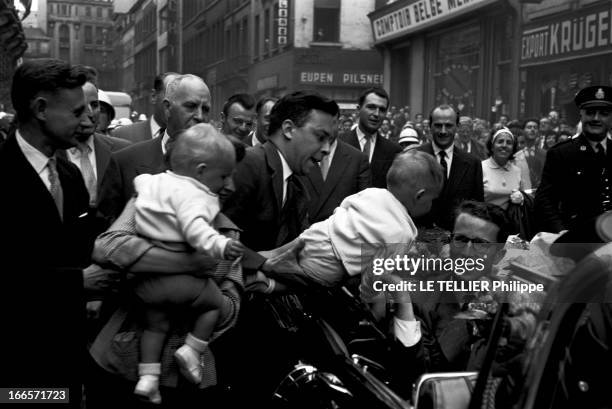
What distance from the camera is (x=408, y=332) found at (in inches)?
118

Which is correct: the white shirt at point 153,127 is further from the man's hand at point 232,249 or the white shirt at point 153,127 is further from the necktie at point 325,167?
the man's hand at point 232,249

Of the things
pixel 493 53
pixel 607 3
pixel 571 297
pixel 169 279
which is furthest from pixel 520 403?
pixel 493 53

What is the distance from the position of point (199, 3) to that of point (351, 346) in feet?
195

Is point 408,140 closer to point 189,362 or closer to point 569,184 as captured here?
point 569,184

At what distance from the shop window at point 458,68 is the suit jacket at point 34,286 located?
69.2ft

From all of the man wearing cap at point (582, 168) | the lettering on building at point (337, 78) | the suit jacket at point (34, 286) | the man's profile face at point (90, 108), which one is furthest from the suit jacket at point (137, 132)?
the lettering on building at point (337, 78)

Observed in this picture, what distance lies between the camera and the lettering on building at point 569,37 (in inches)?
643

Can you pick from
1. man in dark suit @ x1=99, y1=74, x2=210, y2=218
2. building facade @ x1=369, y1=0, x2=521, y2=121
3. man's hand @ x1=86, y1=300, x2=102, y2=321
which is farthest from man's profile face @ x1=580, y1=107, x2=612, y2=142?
building facade @ x1=369, y1=0, x2=521, y2=121

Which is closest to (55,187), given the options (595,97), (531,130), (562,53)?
(595,97)

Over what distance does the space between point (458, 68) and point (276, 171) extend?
2190 cm

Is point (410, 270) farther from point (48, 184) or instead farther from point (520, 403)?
point (48, 184)

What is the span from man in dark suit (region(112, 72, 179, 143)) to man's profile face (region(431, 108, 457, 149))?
7.63 feet

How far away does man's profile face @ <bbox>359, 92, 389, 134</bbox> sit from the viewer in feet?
26.5

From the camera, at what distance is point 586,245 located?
2.07 metres
